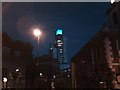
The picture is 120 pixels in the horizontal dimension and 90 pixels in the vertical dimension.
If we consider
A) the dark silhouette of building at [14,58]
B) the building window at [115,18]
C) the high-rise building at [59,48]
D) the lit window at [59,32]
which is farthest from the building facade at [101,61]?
the dark silhouette of building at [14,58]

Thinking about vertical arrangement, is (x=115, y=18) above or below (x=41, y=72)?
above

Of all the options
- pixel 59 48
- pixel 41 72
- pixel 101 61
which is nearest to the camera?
pixel 41 72

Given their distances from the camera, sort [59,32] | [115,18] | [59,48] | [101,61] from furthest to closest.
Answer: [59,32] → [59,48] → [115,18] → [101,61]

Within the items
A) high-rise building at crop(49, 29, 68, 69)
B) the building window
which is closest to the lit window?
high-rise building at crop(49, 29, 68, 69)

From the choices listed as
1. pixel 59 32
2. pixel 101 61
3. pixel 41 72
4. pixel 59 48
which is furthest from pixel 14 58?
pixel 101 61

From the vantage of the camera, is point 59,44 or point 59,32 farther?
point 59,32

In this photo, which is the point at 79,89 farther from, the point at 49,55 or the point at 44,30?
the point at 44,30

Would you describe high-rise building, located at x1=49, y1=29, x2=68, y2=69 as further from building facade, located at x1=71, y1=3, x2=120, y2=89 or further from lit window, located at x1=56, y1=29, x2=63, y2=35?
building facade, located at x1=71, y1=3, x2=120, y2=89

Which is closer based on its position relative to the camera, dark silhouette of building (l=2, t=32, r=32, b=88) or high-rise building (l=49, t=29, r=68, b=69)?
dark silhouette of building (l=2, t=32, r=32, b=88)

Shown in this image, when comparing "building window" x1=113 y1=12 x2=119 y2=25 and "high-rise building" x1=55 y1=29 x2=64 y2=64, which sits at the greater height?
"building window" x1=113 y1=12 x2=119 y2=25

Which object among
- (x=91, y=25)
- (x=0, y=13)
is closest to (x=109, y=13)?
(x=91, y=25)

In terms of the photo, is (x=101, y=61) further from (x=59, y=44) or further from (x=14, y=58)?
(x=14, y=58)

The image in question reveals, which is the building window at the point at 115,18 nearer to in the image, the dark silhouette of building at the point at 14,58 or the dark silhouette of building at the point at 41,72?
the dark silhouette of building at the point at 41,72

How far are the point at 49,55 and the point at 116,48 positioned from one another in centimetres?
181
